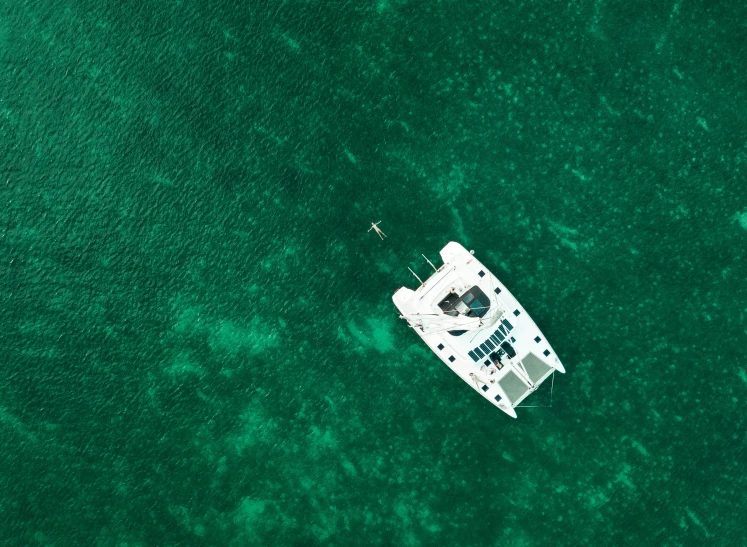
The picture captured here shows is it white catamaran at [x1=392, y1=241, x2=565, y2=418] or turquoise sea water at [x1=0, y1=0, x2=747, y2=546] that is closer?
white catamaran at [x1=392, y1=241, x2=565, y2=418]

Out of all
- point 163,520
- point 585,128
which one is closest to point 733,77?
point 585,128

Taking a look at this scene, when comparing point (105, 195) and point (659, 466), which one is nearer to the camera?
point (659, 466)

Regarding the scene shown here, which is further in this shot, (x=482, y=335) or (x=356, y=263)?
(x=356, y=263)

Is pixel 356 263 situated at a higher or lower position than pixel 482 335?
lower

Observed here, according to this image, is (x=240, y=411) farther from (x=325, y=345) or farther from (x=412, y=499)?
(x=412, y=499)
